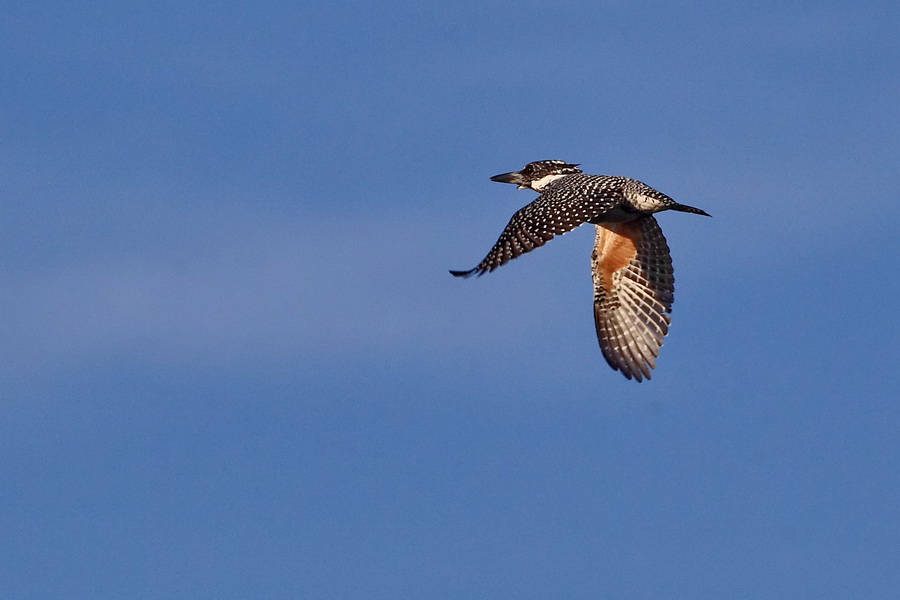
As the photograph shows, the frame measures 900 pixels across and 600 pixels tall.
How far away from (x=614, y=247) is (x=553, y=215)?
187 inches

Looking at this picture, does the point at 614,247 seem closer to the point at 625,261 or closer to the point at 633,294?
the point at 625,261

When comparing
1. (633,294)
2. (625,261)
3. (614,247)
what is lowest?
(633,294)

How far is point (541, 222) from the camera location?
30.8 meters

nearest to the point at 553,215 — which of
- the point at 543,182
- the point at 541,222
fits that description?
the point at 541,222

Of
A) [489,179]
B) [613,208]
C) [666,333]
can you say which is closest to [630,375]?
[666,333]

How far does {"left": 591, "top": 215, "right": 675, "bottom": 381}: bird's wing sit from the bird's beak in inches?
123

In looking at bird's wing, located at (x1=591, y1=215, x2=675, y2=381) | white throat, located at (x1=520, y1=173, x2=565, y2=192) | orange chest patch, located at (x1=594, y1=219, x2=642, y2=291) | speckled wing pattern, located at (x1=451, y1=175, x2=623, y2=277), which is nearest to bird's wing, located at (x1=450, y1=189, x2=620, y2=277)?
speckled wing pattern, located at (x1=451, y1=175, x2=623, y2=277)

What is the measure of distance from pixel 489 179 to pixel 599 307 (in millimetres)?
5165

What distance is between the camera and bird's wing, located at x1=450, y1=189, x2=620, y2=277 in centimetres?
2980

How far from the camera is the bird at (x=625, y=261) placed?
33000mm

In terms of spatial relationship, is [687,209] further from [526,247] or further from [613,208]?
[526,247]

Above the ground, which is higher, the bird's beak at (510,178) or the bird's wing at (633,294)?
the bird's beak at (510,178)

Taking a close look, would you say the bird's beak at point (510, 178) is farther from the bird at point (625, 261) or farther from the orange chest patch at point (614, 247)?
the orange chest patch at point (614, 247)

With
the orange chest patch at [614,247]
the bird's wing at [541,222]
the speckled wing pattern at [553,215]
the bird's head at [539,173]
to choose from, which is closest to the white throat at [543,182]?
the bird's head at [539,173]
